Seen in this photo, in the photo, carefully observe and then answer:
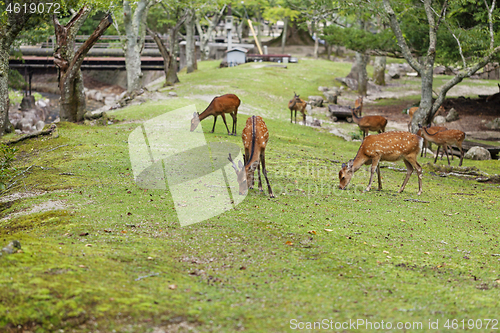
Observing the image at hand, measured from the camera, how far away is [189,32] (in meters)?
34.5

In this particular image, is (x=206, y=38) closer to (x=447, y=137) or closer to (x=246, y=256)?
(x=447, y=137)

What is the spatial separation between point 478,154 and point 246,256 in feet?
41.2

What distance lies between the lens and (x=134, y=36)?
74.8ft

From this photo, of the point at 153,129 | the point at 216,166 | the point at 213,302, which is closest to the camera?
the point at 213,302

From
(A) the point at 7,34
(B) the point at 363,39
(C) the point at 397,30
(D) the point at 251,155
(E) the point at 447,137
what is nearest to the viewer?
(D) the point at 251,155

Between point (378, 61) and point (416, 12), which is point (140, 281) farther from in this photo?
point (378, 61)

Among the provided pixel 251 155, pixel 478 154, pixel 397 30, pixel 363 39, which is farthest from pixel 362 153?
pixel 363 39

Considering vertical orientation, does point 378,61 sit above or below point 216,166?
above

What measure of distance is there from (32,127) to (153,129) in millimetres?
13760

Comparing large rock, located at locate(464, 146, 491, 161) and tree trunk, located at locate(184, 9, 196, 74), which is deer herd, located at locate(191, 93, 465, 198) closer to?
large rock, located at locate(464, 146, 491, 161)

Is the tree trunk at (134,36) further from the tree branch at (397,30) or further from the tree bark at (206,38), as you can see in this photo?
the tree bark at (206,38)

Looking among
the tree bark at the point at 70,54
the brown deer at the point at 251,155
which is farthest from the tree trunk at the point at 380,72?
the brown deer at the point at 251,155

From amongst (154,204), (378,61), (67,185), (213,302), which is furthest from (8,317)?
(378,61)

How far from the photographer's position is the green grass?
393cm
